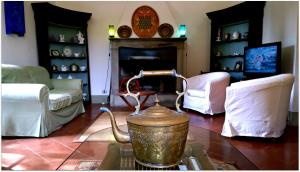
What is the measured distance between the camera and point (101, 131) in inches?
61.6

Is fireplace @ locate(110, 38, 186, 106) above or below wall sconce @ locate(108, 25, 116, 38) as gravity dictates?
below

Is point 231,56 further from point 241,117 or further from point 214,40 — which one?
point 241,117

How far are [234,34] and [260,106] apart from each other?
101 inches

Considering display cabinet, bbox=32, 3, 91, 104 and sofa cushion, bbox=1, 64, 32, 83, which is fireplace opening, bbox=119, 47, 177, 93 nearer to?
display cabinet, bbox=32, 3, 91, 104

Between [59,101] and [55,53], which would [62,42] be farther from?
[59,101]

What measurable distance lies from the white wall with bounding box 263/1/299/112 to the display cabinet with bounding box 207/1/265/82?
0.15m

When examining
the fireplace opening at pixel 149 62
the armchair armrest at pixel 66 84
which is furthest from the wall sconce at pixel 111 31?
the armchair armrest at pixel 66 84

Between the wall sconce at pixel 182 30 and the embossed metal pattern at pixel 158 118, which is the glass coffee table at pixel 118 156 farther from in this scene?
the wall sconce at pixel 182 30

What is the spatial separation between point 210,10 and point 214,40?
0.69 meters

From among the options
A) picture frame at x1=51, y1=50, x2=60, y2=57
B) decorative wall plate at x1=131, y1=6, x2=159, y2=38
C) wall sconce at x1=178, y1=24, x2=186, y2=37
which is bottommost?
picture frame at x1=51, y1=50, x2=60, y2=57

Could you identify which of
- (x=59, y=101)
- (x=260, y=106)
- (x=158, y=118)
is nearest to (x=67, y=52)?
(x=59, y=101)

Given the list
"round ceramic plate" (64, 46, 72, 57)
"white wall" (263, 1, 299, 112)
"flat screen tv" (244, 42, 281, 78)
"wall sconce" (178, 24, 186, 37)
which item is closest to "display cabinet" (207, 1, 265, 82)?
"white wall" (263, 1, 299, 112)

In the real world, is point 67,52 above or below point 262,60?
above

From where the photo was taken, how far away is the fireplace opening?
4.64 m
